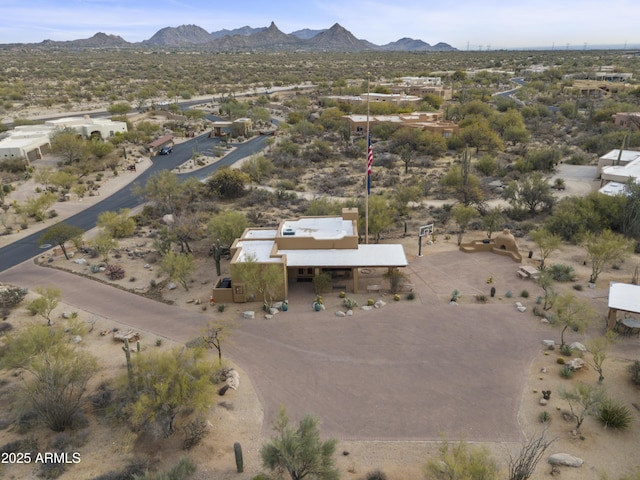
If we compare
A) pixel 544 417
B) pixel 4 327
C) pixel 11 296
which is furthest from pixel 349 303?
pixel 11 296

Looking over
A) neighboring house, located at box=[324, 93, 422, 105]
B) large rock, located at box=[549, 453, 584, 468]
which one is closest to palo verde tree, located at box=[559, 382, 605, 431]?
large rock, located at box=[549, 453, 584, 468]

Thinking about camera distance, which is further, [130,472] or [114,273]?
[114,273]

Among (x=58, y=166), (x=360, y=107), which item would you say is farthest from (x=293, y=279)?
(x=360, y=107)

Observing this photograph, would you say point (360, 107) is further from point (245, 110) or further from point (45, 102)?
point (45, 102)

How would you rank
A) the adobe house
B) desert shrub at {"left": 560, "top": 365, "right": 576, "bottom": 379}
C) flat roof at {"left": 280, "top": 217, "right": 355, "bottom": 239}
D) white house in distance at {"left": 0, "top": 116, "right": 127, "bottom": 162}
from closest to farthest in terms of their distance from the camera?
desert shrub at {"left": 560, "top": 365, "right": 576, "bottom": 379}, the adobe house, flat roof at {"left": 280, "top": 217, "right": 355, "bottom": 239}, white house in distance at {"left": 0, "top": 116, "right": 127, "bottom": 162}

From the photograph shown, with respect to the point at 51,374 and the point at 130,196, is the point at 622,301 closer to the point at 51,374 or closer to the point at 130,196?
the point at 51,374

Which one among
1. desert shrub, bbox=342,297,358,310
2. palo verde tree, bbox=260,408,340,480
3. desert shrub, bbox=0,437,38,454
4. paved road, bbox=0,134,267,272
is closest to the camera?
palo verde tree, bbox=260,408,340,480

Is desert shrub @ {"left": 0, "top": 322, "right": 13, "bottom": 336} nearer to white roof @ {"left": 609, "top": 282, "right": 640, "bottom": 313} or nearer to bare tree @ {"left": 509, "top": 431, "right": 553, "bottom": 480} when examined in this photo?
bare tree @ {"left": 509, "top": 431, "right": 553, "bottom": 480}

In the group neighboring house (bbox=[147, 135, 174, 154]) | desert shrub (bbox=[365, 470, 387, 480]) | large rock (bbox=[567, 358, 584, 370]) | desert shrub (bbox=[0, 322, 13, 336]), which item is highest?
neighboring house (bbox=[147, 135, 174, 154])
